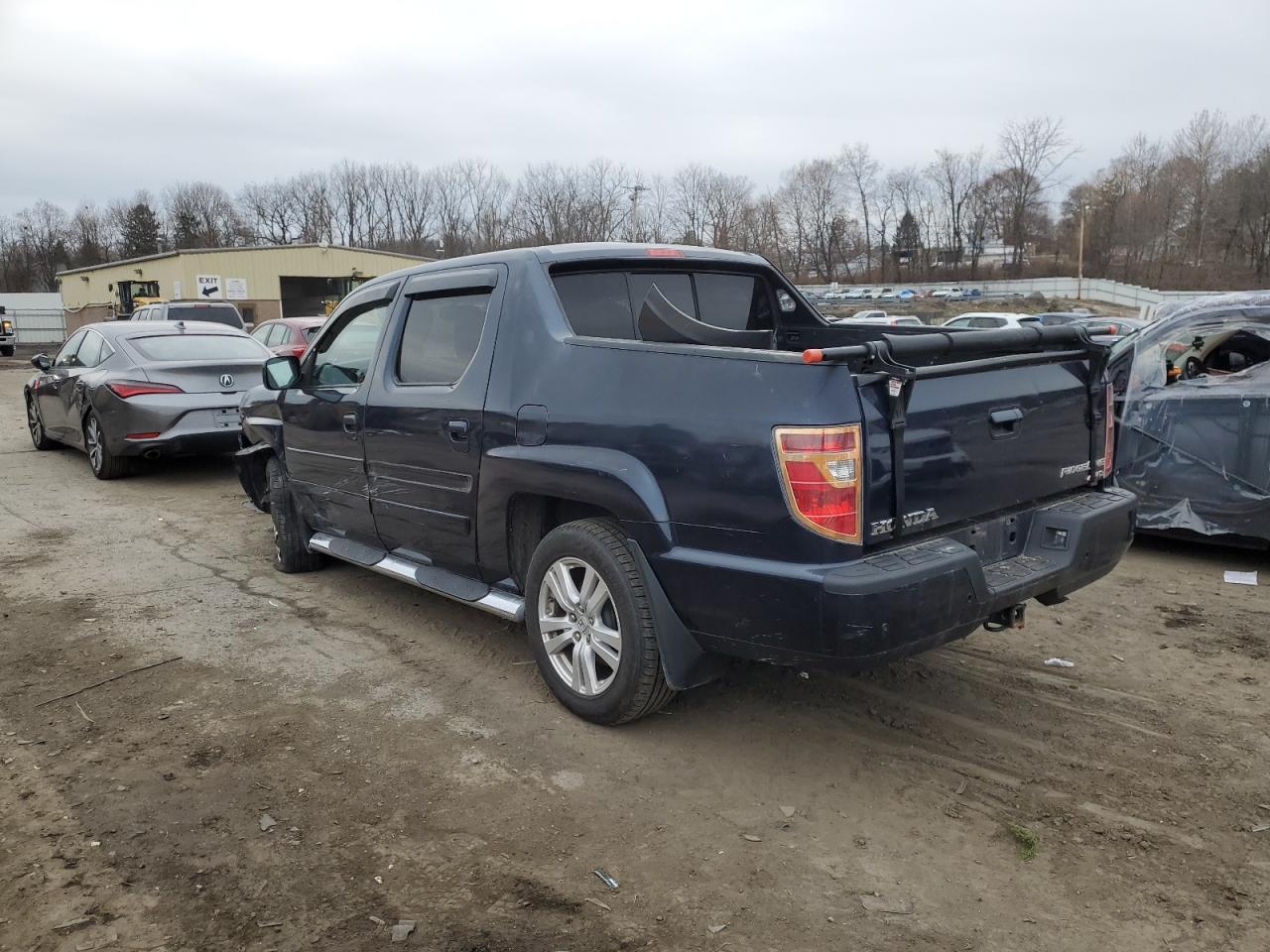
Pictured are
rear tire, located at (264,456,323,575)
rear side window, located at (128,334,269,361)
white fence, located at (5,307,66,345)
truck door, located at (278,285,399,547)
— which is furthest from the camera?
white fence, located at (5,307,66,345)

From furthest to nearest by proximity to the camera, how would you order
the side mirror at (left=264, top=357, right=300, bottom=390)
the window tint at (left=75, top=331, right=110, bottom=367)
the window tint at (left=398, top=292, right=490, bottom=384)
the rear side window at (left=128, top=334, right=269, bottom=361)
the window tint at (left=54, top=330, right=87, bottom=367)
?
the window tint at (left=54, top=330, right=87, bottom=367), the window tint at (left=75, top=331, right=110, bottom=367), the rear side window at (left=128, top=334, right=269, bottom=361), the side mirror at (left=264, top=357, right=300, bottom=390), the window tint at (left=398, top=292, right=490, bottom=384)

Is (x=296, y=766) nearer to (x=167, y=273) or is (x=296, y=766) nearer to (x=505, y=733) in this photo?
(x=505, y=733)

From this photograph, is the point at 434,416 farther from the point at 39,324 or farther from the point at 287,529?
the point at 39,324

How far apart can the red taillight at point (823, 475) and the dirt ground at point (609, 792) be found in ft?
3.47

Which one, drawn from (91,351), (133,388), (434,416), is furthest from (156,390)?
(434,416)

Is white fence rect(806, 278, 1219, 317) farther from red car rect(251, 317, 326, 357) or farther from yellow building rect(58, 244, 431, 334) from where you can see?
red car rect(251, 317, 326, 357)

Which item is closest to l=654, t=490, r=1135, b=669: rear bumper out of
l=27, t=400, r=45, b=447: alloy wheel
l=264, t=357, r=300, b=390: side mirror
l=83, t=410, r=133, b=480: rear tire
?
l=264, t=357, r=300, b=390: side mirror

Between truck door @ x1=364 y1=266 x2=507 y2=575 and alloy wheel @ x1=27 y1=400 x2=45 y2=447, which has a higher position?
truck door @ x1=364 y1=266 x2=507 y2=575

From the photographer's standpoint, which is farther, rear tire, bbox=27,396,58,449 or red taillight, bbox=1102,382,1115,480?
rear tire, bbox=27,396,58,449

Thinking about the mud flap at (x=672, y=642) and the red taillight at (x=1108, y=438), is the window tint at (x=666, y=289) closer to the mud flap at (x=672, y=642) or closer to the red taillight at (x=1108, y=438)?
the mud flap at (x=672, y=642)

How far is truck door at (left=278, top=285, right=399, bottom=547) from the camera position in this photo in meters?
4.99

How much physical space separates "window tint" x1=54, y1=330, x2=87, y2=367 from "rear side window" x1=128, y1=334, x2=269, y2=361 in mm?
1431

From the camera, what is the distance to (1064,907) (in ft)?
8.92

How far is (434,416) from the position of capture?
4.34 meters
